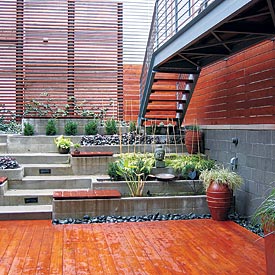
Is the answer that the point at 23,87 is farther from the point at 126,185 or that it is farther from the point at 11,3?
the point at 126,185

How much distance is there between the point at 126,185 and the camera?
18.9 ft

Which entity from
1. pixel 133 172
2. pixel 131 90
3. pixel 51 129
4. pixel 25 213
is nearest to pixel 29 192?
pixel 25 213

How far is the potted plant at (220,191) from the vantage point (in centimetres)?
512

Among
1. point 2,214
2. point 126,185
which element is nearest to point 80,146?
point 126,185

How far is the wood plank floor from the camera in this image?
344 cm

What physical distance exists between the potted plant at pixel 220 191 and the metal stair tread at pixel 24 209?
90.0 inches

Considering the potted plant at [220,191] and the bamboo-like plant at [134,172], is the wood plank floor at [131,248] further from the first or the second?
the bamboo-like plant at [134,172]

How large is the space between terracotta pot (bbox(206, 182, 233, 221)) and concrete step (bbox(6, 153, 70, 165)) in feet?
10.3

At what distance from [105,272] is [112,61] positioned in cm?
824

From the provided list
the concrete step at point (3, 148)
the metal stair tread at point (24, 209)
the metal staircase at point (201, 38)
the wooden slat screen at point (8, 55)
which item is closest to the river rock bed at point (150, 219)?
the metal stair tread at point (24, 209)

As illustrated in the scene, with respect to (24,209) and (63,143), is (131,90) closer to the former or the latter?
(63,143)

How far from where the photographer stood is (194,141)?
7.39 meters

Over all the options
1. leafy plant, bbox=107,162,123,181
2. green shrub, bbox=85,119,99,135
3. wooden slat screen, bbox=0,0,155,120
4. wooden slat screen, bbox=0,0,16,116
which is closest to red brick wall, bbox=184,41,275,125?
leafy plant, bbox=107,162,123,181

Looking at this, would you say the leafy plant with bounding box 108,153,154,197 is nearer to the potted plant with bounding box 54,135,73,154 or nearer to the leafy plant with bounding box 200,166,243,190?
the leafy plant with bounding box 200,166,243,190
